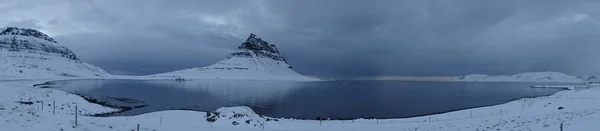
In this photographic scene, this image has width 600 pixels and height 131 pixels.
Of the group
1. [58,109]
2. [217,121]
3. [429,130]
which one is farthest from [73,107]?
[429,130]

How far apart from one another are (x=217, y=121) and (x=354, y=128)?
36.4 feet

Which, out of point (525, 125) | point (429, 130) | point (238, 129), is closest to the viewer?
point (525, 125)

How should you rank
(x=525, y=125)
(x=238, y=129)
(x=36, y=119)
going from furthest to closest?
1. (x=238, y=129)
2. (x=525, y=125)
3. (x=36, y=119)

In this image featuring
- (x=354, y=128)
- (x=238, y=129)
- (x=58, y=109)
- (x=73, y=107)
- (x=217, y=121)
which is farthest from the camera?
(x=73, y=107)

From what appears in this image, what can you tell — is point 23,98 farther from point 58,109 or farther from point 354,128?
point 354,128

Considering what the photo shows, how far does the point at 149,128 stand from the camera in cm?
2217

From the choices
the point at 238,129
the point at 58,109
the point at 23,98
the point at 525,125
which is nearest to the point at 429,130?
the point at 525,125

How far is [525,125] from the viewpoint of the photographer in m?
23.5

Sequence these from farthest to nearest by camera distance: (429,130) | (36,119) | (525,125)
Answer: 1. (429,130)
2. (525,125)
3. (36,119)

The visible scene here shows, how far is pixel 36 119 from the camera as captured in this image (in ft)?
67.1

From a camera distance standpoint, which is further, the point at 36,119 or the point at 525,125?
the point at 525,125

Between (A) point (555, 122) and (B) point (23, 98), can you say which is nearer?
(A) point (555, 122)

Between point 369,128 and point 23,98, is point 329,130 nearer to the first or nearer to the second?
point 369,128

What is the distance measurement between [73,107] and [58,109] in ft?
12.6
